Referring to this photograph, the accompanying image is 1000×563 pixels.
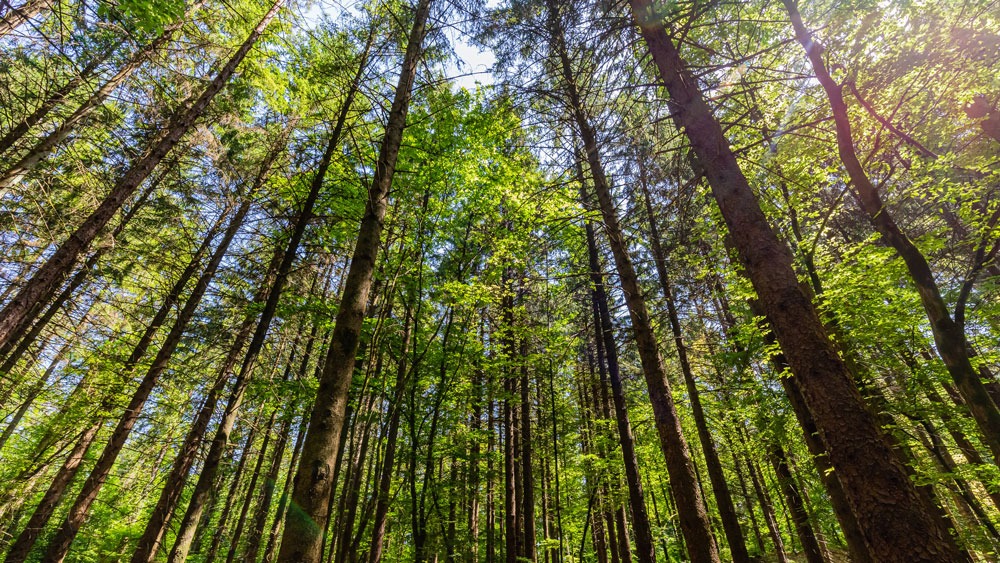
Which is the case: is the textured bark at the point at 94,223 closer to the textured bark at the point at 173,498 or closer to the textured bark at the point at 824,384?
the textured bark at the point at 173,498

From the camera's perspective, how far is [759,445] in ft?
35.2

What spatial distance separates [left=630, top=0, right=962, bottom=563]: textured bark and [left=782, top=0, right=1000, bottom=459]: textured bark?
2.34 metres

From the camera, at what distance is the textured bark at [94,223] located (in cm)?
517

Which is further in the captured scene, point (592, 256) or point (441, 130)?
point (592, 256)

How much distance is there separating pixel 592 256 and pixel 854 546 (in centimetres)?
859

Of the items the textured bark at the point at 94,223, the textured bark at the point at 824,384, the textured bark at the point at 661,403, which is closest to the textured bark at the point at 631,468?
the textured bark at the point at 661,403

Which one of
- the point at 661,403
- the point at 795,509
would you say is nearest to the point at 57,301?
the point at 661,403

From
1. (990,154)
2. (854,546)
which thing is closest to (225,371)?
(854,546)

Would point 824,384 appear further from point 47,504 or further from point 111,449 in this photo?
point 47,504

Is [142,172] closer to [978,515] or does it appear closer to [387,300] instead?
[387,300]

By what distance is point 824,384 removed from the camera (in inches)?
111

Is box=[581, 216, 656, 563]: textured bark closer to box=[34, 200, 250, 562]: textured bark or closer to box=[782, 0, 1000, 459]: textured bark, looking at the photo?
box=[782, 0, 1000, 459]: textured bark

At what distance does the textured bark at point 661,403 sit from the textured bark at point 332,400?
4286 millimetres

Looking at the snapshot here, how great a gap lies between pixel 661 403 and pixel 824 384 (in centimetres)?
323
